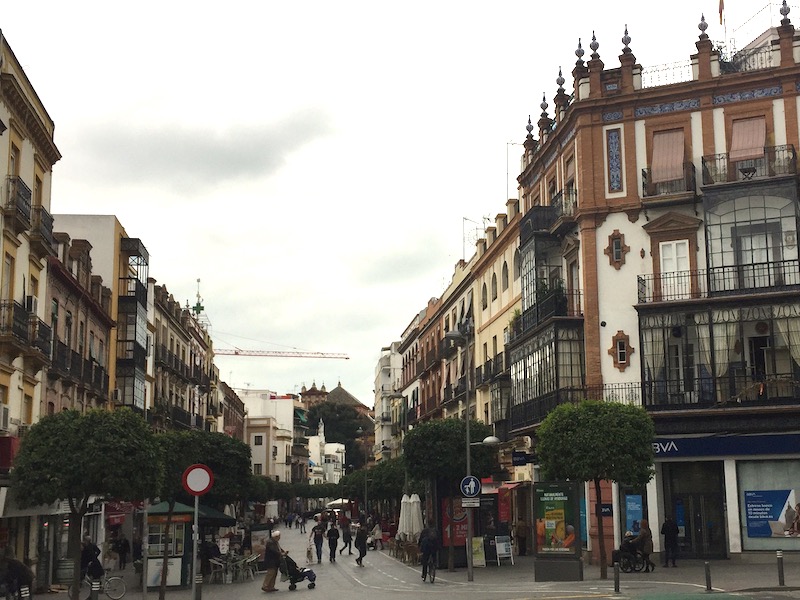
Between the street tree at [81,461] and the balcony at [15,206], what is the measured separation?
21.0 feet

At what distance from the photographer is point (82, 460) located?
2219 cm

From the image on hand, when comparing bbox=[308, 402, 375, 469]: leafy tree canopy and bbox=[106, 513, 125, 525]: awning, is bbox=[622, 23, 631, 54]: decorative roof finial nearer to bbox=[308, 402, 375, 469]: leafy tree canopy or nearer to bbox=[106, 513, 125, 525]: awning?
bbox=[106, 513, 125, 525]: awning

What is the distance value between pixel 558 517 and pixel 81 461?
11.4 meters

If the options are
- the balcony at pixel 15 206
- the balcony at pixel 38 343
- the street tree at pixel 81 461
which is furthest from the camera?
the balcony at pixel 38 343

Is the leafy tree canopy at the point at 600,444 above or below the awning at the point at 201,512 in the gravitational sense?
above

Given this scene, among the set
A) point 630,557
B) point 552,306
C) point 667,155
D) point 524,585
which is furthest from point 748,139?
point 524,585

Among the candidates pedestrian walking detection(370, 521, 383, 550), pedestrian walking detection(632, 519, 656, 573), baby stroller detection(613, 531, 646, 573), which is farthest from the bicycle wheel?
pedestrian walking detection(370, 521, 383, 550)

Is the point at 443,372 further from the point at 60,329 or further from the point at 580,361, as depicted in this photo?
the point at 60,329

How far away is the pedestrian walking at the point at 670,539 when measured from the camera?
3150 cm

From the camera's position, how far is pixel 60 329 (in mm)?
34562

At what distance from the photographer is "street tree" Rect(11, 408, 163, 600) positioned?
2225 centimetres

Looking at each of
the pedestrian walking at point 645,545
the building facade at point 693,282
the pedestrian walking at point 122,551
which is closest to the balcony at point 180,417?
the pedestrian walking at point 122,551

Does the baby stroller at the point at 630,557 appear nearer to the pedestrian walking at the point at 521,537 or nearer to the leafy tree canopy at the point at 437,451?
the leafy tree canopy at the point at 437,451

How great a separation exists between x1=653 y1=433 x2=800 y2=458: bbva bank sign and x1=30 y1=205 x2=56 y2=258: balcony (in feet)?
64.9
